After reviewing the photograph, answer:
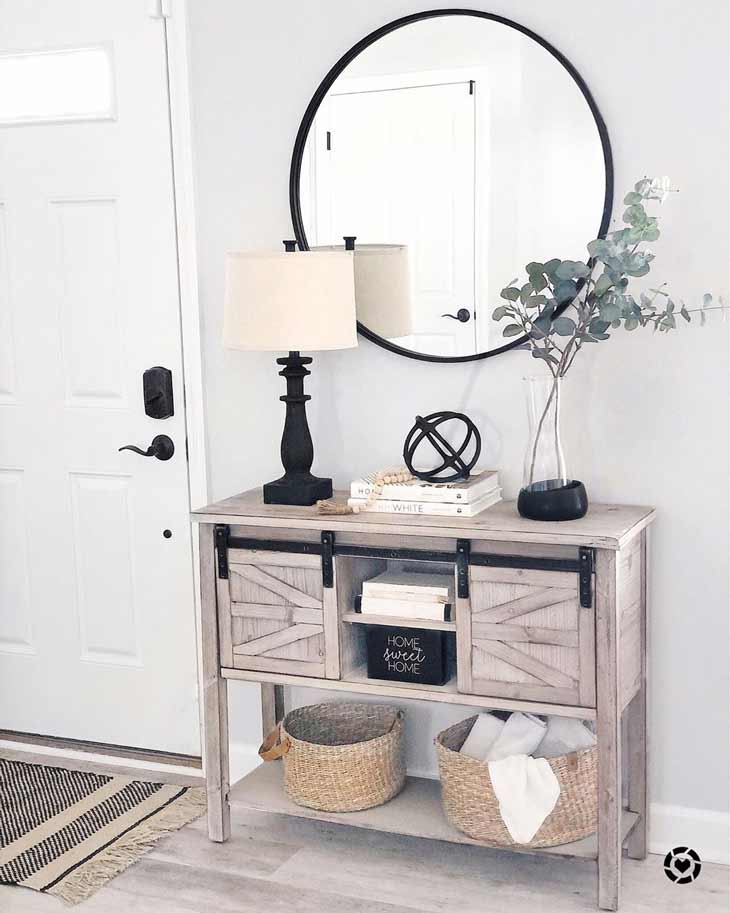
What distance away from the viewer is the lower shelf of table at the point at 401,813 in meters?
2.52

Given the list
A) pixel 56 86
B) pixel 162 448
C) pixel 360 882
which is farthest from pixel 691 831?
pixel 56 86

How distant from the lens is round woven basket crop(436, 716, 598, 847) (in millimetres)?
2492

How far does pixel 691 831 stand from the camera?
106 inches

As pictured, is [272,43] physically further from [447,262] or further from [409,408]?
[409,408]

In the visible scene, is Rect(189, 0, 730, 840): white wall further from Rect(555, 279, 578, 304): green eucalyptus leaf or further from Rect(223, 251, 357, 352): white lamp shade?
Rect(223, 251, 357, 352): white lamp shade

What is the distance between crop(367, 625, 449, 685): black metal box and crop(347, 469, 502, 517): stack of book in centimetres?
26

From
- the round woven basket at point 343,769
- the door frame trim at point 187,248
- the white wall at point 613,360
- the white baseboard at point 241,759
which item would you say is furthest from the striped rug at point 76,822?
the white wall at point 613,360

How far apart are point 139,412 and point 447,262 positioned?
37.4 inches

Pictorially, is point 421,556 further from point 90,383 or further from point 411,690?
point 90,383

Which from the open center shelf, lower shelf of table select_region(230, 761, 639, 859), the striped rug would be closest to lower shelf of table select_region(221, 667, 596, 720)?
the open center shelf


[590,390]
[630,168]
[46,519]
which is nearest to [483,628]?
[590,390]

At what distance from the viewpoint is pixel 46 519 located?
10.8 ft

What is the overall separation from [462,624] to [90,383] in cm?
131

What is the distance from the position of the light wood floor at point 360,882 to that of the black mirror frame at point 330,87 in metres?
1.16
